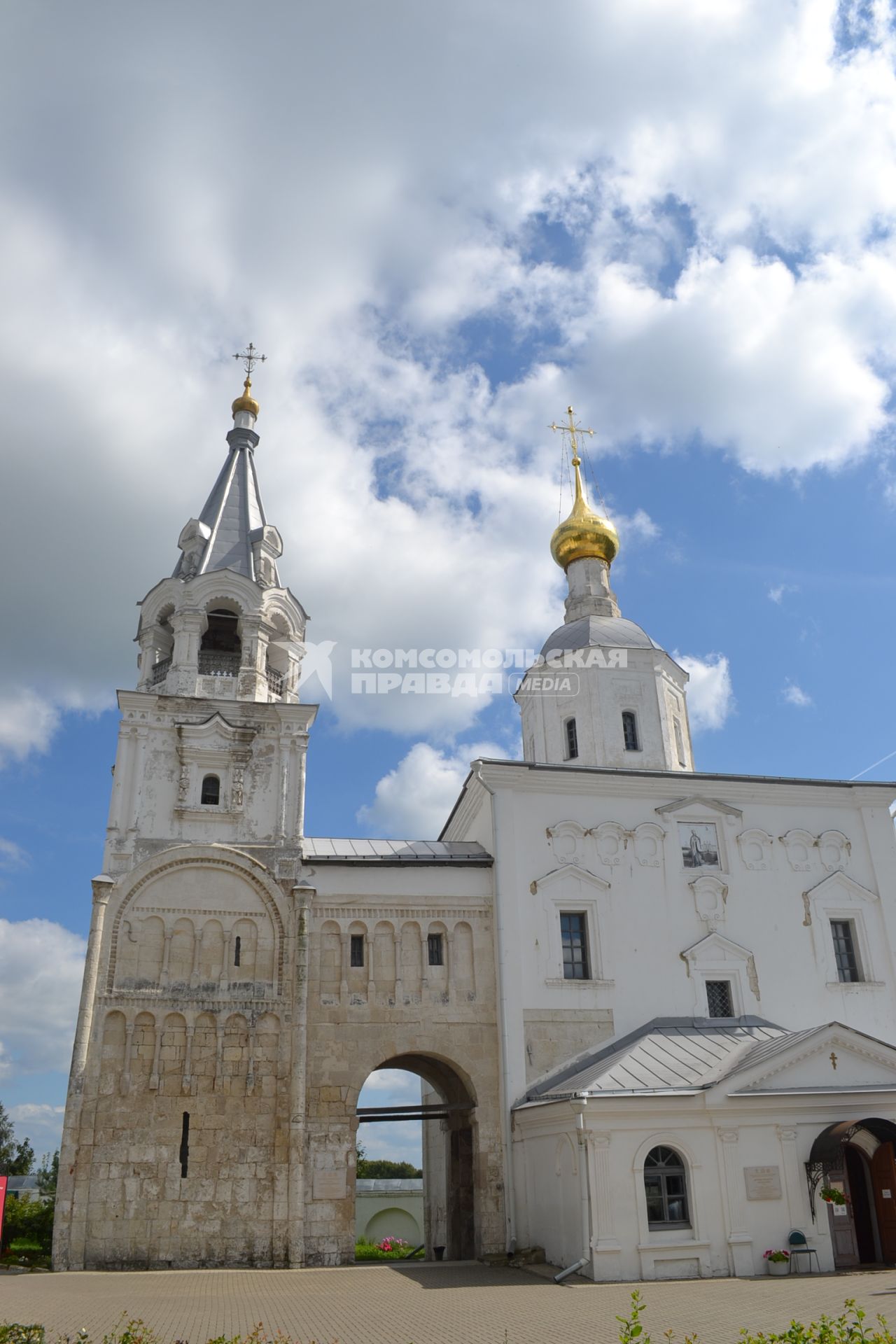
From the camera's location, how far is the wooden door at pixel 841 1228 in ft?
51.8

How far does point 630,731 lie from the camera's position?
965 inches

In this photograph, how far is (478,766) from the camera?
2109 centimetres

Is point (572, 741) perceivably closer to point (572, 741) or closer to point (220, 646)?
point (572, 741)

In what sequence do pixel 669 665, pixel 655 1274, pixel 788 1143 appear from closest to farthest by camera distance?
pixel 655 1274 → pixel 788 1143 → pixel 669 665

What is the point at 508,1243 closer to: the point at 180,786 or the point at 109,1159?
the point at 109,1159

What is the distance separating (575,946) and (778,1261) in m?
6.80

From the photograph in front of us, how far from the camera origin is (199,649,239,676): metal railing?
22656 mm

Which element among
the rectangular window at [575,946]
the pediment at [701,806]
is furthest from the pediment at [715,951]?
the pediment at [701,806]

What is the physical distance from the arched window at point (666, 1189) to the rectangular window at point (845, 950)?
7.44 meters

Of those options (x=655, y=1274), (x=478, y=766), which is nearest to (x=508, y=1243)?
(x=655, y=1274)

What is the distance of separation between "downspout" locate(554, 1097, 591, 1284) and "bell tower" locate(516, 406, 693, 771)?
31.5 ft

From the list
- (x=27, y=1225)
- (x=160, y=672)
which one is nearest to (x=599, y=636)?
(x=160, y=672)

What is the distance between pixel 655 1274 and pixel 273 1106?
7.28m

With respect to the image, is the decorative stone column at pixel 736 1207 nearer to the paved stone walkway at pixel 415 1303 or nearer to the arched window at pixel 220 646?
the paved stone walkway at pixel 415 1303
